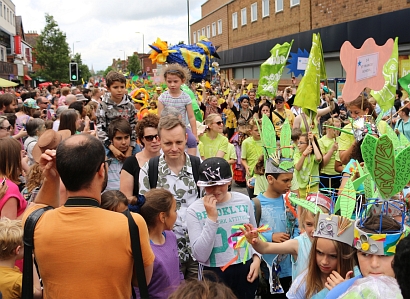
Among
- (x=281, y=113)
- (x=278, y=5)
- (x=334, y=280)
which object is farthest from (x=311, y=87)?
(x=278, y=5)

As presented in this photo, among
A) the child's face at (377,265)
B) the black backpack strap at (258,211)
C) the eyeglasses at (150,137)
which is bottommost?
the black backpack strap at (258,211)

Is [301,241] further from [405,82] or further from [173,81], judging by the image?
[405,82]

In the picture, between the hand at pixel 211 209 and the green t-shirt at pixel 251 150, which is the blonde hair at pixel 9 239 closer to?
the hand at pixel 211 209

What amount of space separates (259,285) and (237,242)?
106cm

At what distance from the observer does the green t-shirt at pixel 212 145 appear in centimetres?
771

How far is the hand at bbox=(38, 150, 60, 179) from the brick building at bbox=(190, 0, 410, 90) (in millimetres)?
15285

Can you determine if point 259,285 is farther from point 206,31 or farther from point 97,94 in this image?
point 206,31

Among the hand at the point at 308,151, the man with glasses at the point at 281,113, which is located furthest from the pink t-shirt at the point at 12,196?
the man with glasses at the point at 281,113

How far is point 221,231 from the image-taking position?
3.61 metres

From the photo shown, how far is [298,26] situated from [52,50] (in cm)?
3127

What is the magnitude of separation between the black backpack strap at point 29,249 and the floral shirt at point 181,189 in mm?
1536

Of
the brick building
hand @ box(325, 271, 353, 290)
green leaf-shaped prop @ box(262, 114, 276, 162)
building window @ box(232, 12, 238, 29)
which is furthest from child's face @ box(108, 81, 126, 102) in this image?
building window @ box(232, 12, 238, 29)

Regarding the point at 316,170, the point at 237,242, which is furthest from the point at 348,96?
the point at 237,242

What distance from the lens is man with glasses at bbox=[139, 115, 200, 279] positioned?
3965 millimetres
